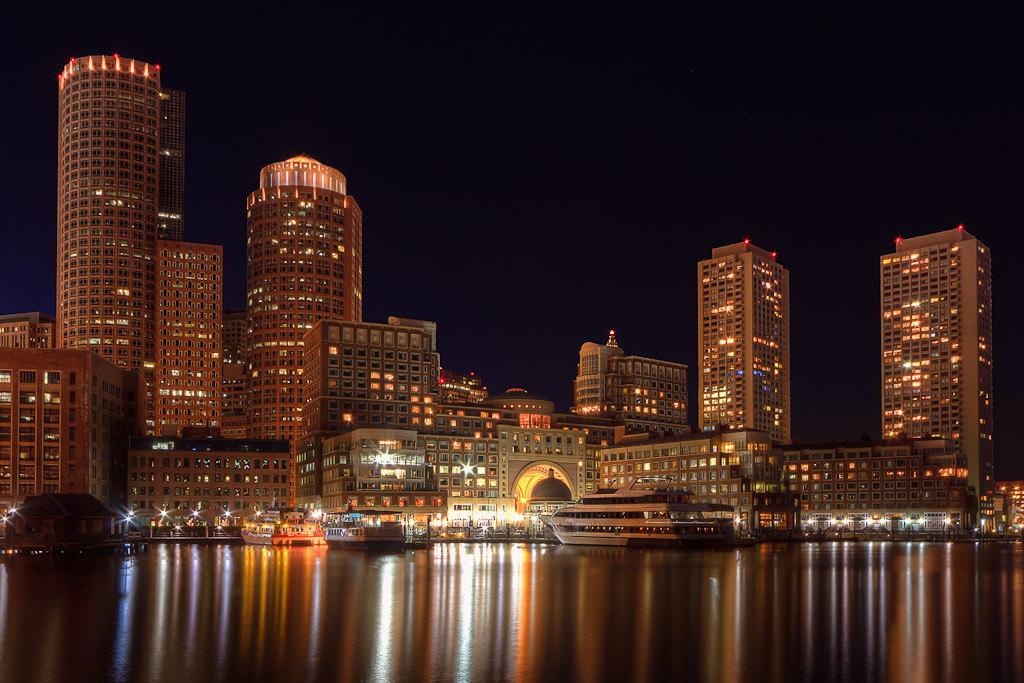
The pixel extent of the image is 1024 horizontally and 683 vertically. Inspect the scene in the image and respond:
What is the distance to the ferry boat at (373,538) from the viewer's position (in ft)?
427

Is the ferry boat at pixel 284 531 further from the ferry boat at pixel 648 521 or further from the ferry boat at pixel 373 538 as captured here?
the ferry boat at pixel 648 521

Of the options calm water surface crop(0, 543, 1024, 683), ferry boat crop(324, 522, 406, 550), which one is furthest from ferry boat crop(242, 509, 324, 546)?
calm water surface crop(0, 543, 1024, 683)

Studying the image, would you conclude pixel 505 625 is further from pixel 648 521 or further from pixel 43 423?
pixel 43 423

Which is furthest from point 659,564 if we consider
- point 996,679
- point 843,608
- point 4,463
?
point 4,463

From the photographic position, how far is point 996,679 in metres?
37.9

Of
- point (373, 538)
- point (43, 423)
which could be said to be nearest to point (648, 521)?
point (373, 538)

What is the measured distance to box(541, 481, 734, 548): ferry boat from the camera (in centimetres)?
14700

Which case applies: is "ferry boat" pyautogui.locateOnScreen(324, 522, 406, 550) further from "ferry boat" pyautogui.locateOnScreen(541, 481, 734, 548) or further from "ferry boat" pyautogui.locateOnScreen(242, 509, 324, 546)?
"ferry boat" pyautogui.locateOnScreen(541, 481, 734, 548)

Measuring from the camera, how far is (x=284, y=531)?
491 ft

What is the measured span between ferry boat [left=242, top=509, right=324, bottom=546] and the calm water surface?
5743cm

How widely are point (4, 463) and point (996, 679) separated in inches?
7204

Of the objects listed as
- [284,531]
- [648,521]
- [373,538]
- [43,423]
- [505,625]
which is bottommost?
[284,531]

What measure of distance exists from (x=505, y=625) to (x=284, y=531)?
10563 centimetres

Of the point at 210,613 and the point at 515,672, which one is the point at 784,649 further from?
the point at 210,613
